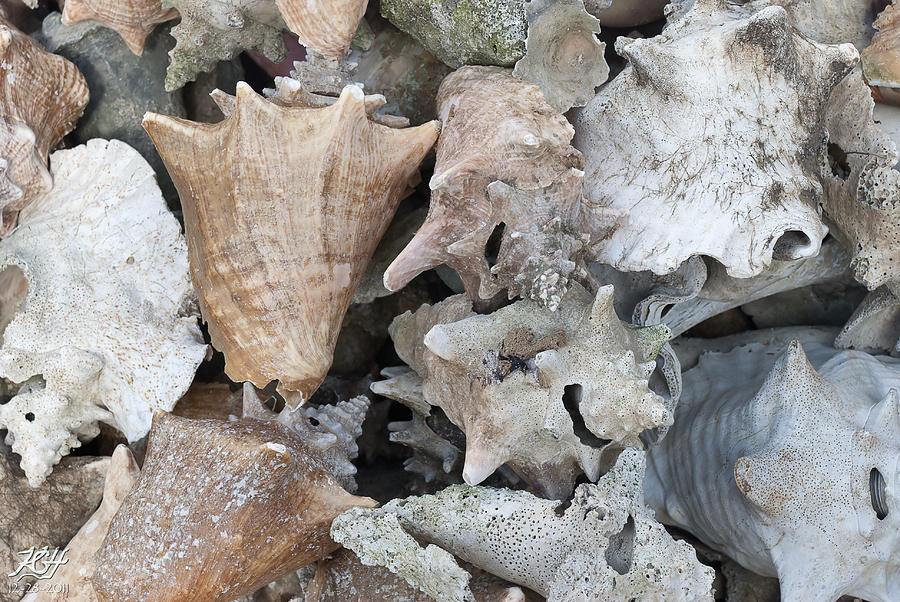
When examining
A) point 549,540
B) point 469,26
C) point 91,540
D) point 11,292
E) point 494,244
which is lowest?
Result: point 91,540

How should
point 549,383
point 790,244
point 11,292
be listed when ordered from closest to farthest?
1. point 549,383
2. point 790,244
3. point 11,292

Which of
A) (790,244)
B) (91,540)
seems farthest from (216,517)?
(790,244)

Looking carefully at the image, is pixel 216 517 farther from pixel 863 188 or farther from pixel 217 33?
pixel 863 188

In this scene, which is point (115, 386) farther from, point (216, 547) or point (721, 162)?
point (721, 162)

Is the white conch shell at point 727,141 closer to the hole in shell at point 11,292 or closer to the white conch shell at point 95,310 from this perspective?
the white conch shell at point 95,310

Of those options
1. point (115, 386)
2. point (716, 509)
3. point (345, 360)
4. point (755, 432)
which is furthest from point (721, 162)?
point (115, 386)

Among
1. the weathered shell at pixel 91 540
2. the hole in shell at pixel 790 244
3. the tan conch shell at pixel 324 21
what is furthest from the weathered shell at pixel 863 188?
the weathered shell at pixel 91 540

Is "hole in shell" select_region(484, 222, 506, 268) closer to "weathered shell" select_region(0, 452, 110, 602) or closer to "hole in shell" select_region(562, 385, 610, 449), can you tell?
"hole in shell" select_region(562, 385, 610, 449)
